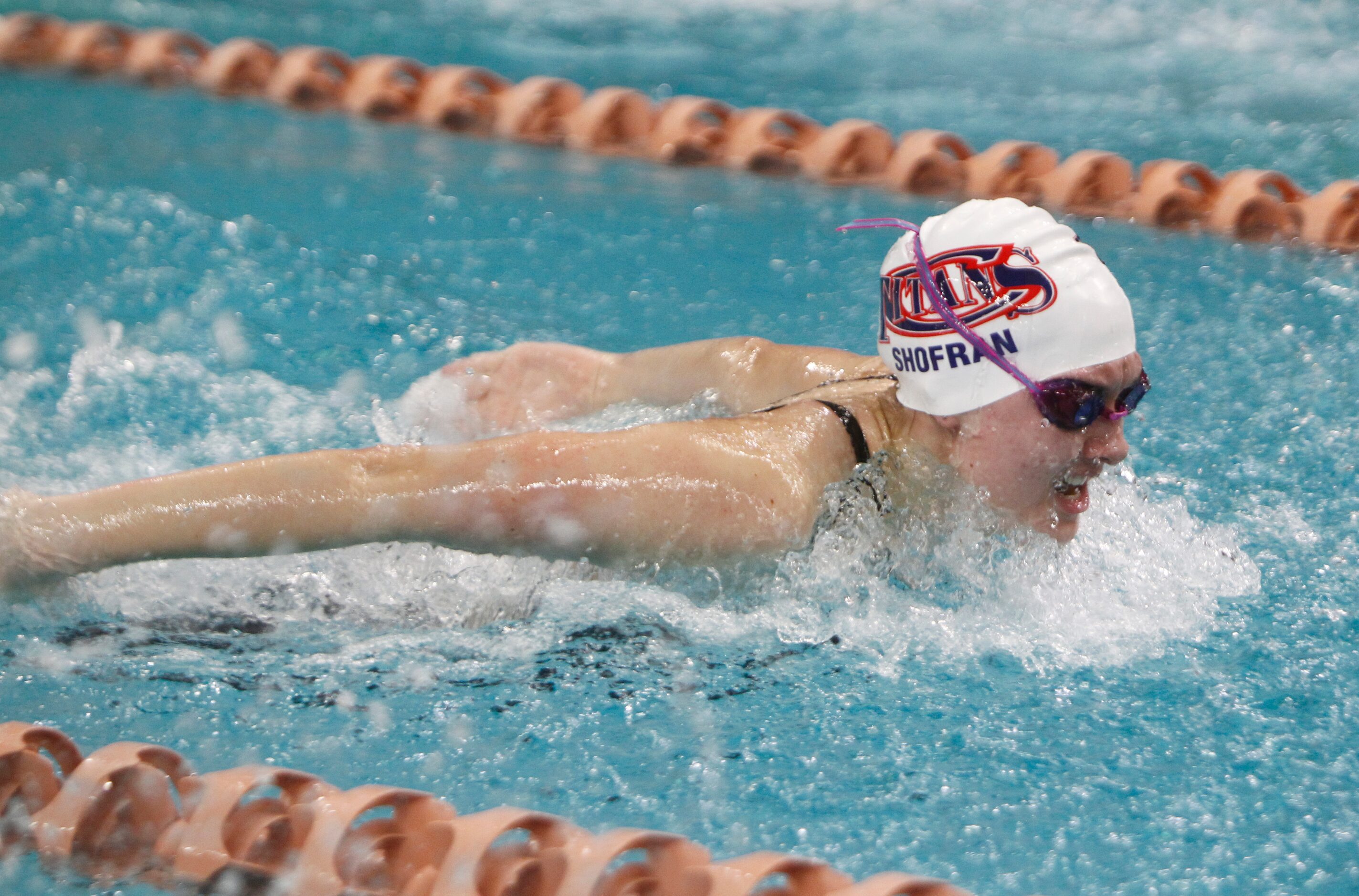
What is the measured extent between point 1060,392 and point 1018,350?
10 cm

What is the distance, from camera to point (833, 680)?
8.43 feet

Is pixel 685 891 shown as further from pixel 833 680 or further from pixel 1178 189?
pixel 1178 189

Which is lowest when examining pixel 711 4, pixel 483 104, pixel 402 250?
pixel 402 250

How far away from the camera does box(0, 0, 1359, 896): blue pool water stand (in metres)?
2.28

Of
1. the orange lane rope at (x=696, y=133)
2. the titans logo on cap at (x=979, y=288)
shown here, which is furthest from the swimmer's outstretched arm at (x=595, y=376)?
the orange lane rope at (x=696, y=133)

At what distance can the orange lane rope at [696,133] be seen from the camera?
16.9 feet

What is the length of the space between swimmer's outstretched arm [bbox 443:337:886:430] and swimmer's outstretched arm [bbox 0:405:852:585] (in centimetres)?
75

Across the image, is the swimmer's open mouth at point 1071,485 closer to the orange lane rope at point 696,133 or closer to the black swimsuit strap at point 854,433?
the black swimsuit strap at point 854,433

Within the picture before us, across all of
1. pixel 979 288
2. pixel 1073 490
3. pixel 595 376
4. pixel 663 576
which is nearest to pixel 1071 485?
pixel 1073 490

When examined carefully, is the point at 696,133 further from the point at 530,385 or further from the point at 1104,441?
the point at 1104,441

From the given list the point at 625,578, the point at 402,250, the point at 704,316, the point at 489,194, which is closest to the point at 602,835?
the point at 625,578

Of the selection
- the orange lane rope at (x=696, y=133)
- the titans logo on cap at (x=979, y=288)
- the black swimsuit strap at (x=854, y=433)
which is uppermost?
the orange lane rope at (x=696, y=133)

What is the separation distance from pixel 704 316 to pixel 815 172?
1533 millimetres

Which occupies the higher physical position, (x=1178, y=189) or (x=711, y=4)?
(x=711, y=4)
